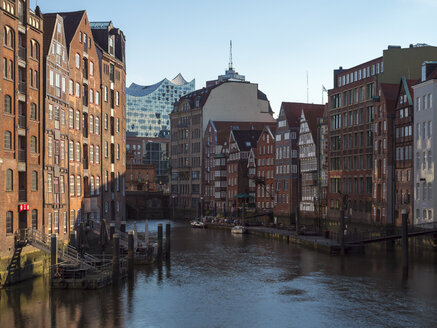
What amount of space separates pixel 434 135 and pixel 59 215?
41.8 m

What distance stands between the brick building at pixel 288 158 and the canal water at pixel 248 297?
5014 cm

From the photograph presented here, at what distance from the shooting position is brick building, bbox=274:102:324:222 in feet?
412

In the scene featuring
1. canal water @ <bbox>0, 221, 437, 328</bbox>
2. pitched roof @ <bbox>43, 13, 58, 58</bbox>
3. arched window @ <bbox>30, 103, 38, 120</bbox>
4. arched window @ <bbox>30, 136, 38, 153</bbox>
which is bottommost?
canal water @ <bbox>0, 221, 437, 328</bbox>

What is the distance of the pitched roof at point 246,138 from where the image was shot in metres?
149

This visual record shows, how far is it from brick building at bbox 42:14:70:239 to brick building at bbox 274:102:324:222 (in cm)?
6019

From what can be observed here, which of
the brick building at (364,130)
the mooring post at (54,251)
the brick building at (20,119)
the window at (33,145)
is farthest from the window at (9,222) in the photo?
the brick building at (364,130)

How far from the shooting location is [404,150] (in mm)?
88875

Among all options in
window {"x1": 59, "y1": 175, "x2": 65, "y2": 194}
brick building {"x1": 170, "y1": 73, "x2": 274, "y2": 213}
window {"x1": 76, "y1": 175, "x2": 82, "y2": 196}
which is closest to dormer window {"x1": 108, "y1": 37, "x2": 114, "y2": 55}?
window {"x1": 76, "y1": 175, "x2": 82, "y2": 196}

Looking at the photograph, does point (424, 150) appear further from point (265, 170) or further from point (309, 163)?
point (265, 170)

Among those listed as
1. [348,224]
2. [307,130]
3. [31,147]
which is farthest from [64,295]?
[307,130]

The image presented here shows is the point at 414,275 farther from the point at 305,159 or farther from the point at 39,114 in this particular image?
the point at 305,159

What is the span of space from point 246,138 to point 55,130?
284 feet

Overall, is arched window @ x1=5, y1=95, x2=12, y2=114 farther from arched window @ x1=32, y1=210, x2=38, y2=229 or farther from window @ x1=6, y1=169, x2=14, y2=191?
arched window @ x1=32, y1=210, x2=38, y2=229

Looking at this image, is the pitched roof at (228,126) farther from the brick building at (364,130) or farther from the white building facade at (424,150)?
the white building facade at (424,150)
